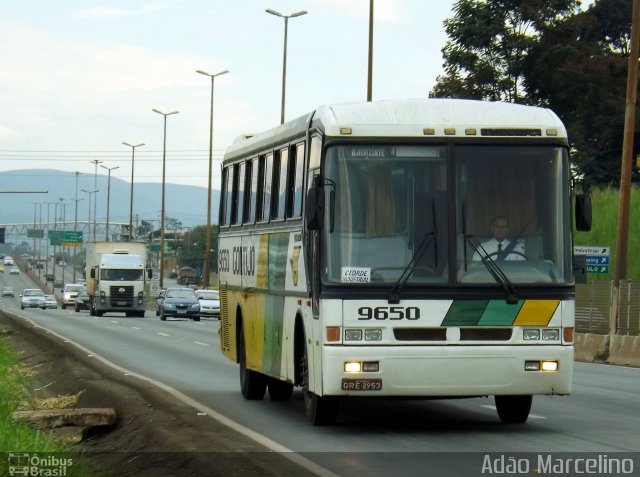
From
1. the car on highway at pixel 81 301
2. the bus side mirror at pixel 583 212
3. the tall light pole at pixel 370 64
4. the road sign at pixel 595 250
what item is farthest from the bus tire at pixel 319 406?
the car on highway at pixel 81 301

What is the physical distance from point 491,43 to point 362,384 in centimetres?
5027

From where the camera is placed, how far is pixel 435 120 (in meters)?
14.0

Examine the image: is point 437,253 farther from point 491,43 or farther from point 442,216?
point 491,43

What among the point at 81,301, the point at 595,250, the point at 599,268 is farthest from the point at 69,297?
the point at 599,268

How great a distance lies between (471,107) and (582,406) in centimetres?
473

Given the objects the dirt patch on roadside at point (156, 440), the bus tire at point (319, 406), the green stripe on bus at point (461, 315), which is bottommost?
the dirt patch on roadside at point (156, 440)

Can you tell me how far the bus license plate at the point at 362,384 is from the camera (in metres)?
13.3

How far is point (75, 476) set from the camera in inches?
442

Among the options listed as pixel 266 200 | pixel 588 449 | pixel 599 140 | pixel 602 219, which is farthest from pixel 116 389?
pixel 599 140

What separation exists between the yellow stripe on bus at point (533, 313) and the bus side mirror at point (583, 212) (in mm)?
908

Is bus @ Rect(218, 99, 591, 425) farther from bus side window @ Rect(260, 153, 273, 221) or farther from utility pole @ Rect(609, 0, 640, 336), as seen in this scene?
utility pole @ Rect(609, 0, 640, 336)

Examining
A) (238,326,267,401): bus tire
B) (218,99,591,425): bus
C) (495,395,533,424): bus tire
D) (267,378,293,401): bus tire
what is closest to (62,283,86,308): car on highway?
(238,326,267,401): bus tire

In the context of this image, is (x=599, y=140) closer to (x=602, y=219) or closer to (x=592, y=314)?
(x=602, y=219)

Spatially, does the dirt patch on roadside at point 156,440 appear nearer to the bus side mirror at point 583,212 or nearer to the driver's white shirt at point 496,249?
the driver's white shirt at point 496,249
